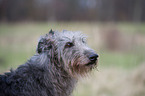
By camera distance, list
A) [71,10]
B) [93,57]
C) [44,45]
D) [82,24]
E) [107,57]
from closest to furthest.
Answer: [93,57] < [44,45] < [107,57] < [82,24] < [71,10]

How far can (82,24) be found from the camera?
24.9 meters

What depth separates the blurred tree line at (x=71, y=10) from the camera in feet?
97.5

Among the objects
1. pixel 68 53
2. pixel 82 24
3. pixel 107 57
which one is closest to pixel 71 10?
pixel 82 24

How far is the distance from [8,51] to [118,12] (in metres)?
21.1

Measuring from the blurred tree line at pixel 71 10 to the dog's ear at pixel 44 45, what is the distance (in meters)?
25.2

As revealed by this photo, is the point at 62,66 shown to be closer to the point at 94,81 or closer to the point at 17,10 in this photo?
the point at 94,81

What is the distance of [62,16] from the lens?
30906 millimetres

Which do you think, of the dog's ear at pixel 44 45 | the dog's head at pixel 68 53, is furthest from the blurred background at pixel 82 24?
the dog's ear at pixel 44 45

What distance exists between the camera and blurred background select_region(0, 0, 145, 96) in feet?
55.6

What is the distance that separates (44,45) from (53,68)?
21.3 inches

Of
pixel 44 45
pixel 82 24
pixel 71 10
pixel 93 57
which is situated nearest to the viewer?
pixel 93 57

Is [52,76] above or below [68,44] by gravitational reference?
below

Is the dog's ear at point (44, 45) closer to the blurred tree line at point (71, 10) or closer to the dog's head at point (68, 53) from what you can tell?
the dog's head at point (68, 53)

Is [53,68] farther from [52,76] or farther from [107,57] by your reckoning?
[107,57]
